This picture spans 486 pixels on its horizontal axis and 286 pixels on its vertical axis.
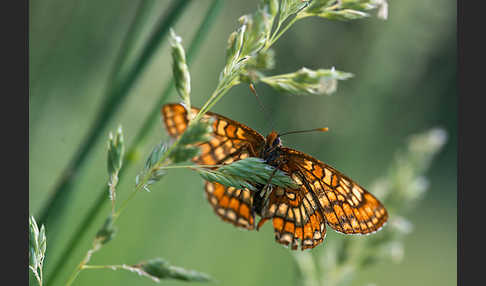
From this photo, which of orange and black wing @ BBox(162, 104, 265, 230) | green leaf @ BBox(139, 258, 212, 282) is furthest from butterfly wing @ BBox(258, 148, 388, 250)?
green leaf @ BBox(139, 258, 212, 282)

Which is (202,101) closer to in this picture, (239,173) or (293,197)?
(293,197)

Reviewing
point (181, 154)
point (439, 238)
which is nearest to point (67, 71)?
point (181, 154)

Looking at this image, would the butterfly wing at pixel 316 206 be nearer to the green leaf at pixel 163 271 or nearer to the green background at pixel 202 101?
the green background at pixel 202 101

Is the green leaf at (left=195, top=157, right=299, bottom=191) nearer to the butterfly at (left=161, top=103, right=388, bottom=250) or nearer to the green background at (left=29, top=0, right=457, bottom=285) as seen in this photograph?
the butterfly at (left=161, top=103, right=388, bottom=250)

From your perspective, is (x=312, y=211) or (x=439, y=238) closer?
(x=312, y=211)

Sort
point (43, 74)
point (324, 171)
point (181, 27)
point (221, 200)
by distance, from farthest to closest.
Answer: point (181, 27)
point (221, 200)
point (324, 171)
point (43, 74)

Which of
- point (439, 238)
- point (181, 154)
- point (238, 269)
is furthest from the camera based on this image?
point (439, 238)

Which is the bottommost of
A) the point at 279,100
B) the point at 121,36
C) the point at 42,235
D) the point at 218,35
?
the point at 42,235

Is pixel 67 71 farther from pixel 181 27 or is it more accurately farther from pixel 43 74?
pixel 181 27
